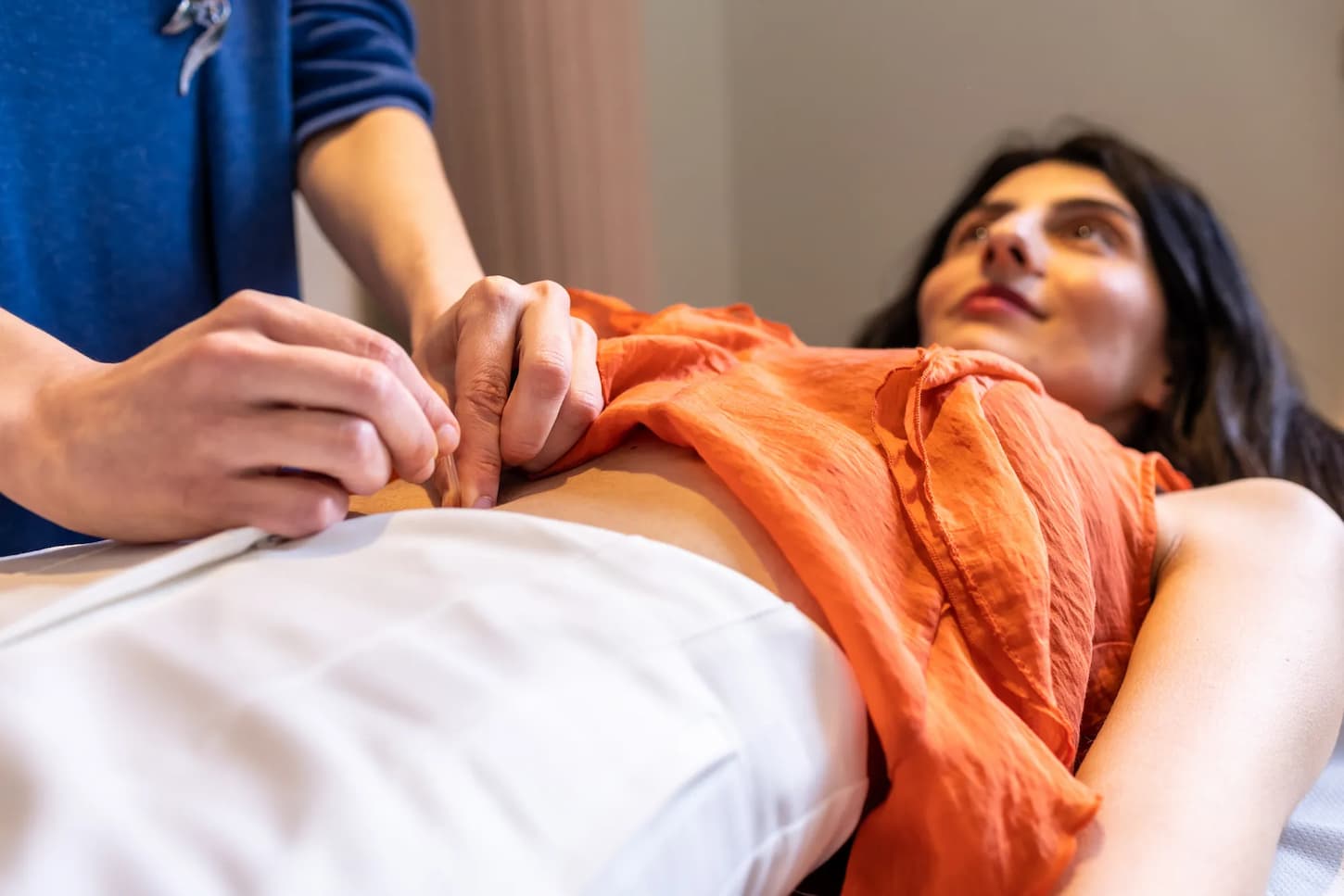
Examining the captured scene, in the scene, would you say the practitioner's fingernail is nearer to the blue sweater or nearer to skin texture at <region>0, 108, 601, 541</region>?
skin texture at <region>0, 108, 601, 541</region>

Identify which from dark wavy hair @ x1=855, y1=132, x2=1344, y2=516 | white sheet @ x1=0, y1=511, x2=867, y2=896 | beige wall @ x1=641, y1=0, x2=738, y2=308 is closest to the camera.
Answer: white sheet @ x1=0, y1=511, x2=867, y2=896

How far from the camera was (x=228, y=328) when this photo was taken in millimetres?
455

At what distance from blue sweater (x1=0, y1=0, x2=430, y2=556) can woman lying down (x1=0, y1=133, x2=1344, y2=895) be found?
429 millimetres

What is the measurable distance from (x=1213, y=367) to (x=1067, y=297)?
225 mm

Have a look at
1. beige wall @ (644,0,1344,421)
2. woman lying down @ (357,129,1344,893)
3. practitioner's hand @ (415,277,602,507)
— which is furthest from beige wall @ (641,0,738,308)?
practitioner's hand @ (415,277,602,507)

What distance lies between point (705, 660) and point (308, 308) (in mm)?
238

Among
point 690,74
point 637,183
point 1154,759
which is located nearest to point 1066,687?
point 1154,759

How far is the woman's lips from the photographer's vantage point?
108cm

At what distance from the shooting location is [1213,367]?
1.16m

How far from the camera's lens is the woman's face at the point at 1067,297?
3.54ft

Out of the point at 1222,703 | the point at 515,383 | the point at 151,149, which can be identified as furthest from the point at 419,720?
the point at 151,149

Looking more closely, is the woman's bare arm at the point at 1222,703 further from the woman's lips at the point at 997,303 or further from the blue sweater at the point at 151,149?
the blue sweater at the point at 151,149

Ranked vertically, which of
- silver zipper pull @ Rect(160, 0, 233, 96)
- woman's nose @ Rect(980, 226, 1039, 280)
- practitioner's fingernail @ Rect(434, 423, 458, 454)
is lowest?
woman's nose @ Rect(980, 226, 1039, 280)

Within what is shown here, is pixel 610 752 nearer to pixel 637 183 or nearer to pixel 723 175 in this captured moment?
pixel 637 183
